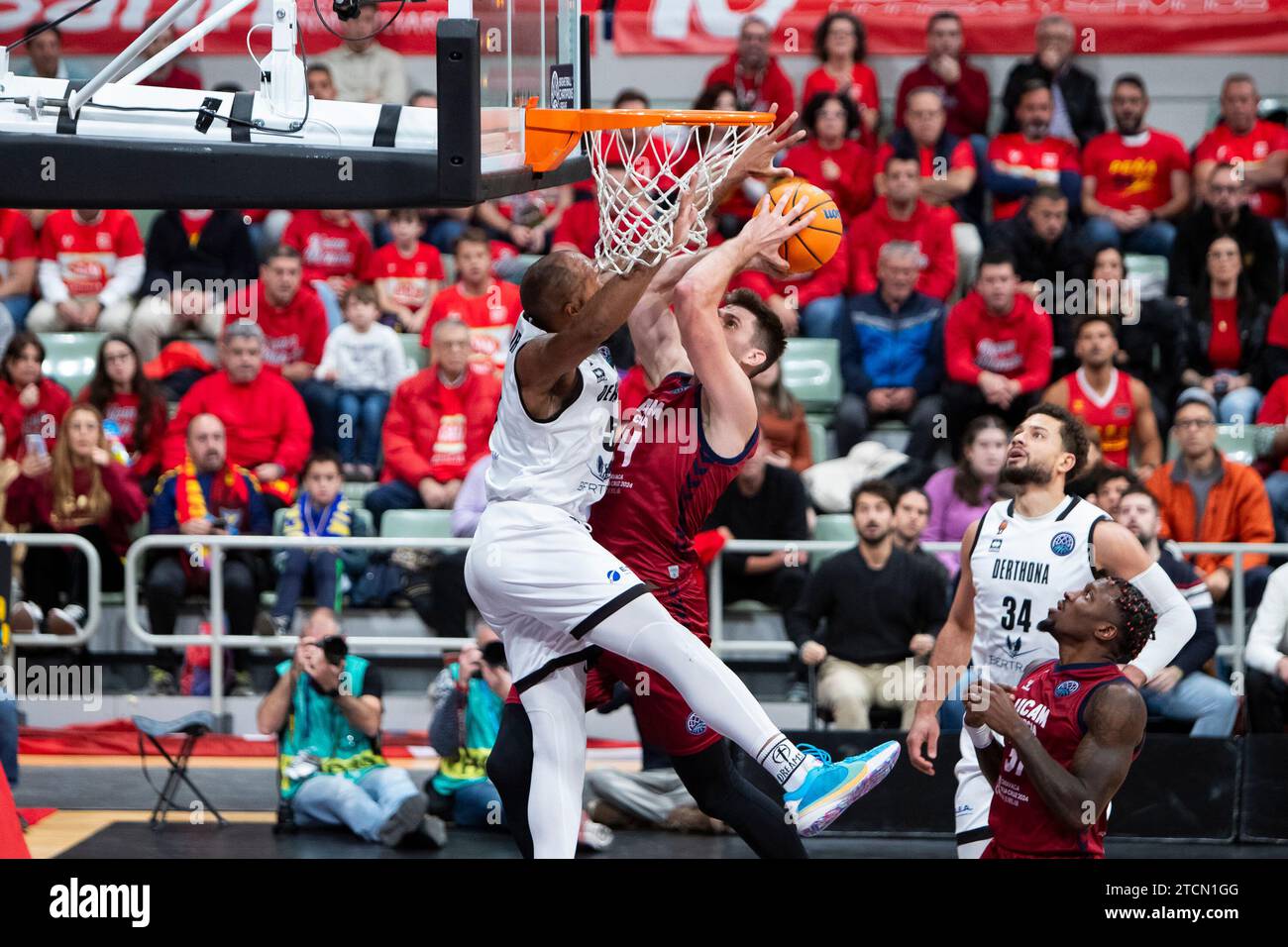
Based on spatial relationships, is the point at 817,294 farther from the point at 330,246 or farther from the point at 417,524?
the point at 330,246

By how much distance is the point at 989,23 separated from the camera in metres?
11.9

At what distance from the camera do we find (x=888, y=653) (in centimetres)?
846

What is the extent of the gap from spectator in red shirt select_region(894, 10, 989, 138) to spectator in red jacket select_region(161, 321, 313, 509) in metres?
4.32

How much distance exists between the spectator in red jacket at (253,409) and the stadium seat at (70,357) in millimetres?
1028

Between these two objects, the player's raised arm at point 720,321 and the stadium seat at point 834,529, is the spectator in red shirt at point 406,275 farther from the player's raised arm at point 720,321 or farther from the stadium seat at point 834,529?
the player's raised arm at point 720,321

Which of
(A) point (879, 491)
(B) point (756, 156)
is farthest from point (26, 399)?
(B) point (756, 156)

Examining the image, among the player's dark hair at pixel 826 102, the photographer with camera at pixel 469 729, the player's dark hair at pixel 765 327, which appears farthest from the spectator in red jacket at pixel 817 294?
the player's dark hair at pixel 765 327

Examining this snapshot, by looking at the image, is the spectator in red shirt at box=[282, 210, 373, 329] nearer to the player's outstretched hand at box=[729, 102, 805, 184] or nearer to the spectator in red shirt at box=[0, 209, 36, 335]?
the spectator in red shirt at box=[0, 209, 36, 335]

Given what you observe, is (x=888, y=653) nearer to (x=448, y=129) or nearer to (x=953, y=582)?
(x=953, y=582)

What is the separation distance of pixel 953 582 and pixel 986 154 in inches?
145

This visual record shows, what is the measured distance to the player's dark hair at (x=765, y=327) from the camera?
6027 mm

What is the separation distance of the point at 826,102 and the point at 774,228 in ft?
18.4

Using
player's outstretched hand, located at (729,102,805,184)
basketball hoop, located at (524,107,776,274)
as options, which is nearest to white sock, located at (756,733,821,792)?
basketball hoop, located at (524,107,776,274)
